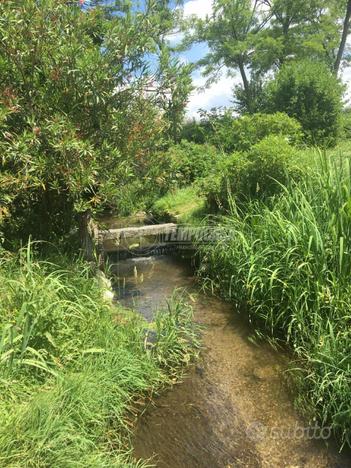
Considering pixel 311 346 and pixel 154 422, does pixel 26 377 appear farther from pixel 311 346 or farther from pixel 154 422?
pixel 311 346

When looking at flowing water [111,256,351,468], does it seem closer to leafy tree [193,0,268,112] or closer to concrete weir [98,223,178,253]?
concrete weir [98,223,178,253]

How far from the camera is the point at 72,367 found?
3.45m

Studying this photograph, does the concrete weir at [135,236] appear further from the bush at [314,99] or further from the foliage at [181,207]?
the bush at [314,99]

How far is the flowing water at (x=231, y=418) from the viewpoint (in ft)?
10.4

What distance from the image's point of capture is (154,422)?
3486 mm

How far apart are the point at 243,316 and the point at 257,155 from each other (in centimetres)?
339

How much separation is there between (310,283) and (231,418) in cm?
170

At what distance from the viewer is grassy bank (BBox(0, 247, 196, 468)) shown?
8.50 ft

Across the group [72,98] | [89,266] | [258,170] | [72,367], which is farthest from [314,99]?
[72,367]

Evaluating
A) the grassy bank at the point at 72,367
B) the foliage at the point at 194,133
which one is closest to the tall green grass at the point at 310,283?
the grassy bank at the point at 72,367

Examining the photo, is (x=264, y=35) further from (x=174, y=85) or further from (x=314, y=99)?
(x=174, y=85)

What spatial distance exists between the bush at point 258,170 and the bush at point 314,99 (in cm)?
647

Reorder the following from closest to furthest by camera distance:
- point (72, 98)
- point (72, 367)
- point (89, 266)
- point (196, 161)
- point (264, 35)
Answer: point (72, 367)
point (72, 98)
point (89, 266)
point (196, 161)
point (264, 35)

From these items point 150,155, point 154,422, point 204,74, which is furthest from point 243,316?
point 204,74
